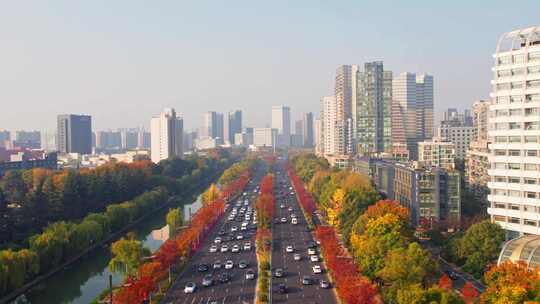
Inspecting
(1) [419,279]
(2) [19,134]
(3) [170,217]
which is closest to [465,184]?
(3) [170,217]

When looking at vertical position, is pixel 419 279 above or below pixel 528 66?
below

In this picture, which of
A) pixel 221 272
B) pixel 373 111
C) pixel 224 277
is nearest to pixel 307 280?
pixel 224 277

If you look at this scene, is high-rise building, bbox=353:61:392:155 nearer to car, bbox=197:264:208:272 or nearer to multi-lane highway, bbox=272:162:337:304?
multi-lane highway, bbox=272:162:337:304

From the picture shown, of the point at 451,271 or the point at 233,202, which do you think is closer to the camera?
the point at 451,271

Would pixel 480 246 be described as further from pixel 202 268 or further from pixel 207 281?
pixel 202 268

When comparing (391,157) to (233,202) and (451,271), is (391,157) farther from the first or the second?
(451,271)

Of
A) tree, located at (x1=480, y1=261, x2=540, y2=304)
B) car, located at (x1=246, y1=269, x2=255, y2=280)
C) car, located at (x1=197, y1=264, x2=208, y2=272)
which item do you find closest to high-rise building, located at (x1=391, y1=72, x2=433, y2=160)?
car, located at (x1=197, y1=264, x2=208, y2=272)

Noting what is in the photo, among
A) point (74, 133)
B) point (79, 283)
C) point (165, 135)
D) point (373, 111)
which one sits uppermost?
point (373, 111)
